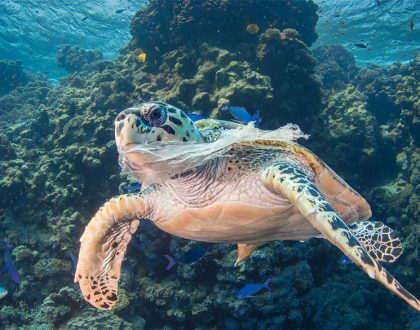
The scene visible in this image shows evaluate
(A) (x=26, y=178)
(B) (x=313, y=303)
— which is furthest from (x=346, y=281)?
(A) (x=26, y=178)

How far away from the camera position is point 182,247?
Answer: 5258 millimetres

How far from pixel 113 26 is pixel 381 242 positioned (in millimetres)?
21841

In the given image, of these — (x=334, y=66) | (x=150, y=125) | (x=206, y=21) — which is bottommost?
→ (x=334, y=66)

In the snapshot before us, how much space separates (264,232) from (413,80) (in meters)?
9.38

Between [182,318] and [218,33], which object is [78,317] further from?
[218,33]

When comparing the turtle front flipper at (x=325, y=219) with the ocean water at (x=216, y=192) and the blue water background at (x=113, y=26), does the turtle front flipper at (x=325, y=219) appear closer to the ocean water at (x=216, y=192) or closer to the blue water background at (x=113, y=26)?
the ocean water at (x=216, y=192)

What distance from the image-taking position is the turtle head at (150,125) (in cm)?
188

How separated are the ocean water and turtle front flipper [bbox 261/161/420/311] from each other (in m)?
0.01

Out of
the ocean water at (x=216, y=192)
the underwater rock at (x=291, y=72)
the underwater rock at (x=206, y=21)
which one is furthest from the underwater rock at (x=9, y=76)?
the underwater rock at (x=291, y=72)

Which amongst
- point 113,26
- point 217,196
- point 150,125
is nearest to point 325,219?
point 217,196

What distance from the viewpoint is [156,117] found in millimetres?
2031

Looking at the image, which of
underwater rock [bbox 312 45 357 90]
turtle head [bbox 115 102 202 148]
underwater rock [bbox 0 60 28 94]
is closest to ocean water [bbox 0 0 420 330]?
turtle head [bbox 115 102 202 148]

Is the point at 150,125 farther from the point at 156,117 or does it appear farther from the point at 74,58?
the point at 74,58

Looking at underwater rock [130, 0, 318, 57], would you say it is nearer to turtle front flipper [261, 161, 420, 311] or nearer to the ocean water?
the ocean water
